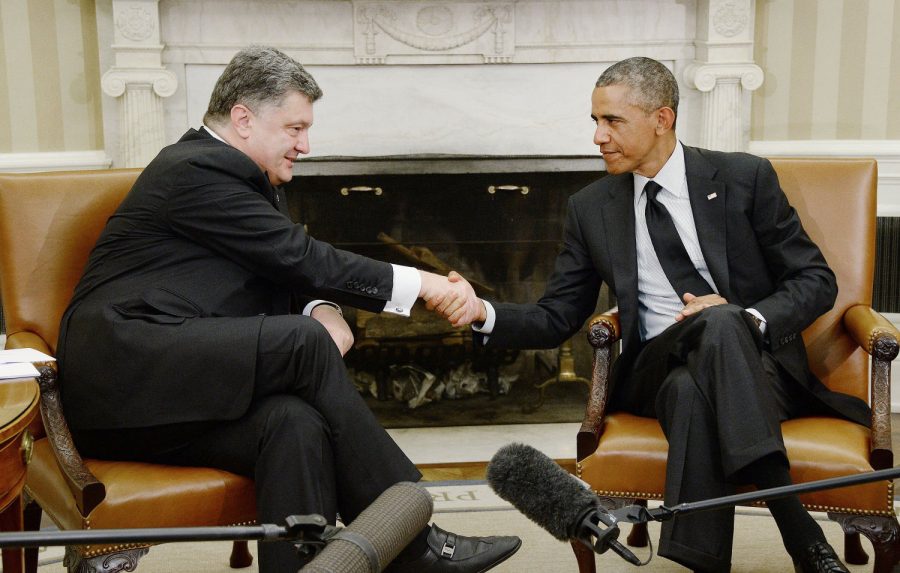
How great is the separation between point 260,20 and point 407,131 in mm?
718

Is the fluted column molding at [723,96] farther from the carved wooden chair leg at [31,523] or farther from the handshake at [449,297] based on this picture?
the carved wooden chair leg at [31,523]

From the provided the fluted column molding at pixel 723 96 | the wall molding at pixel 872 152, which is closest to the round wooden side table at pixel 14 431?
the fluted column molding at pixel 723 96

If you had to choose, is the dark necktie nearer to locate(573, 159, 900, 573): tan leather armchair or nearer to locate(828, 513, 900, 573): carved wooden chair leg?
locate(573, 159, 900, 573): tan leather armchair

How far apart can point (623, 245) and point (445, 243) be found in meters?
1.60

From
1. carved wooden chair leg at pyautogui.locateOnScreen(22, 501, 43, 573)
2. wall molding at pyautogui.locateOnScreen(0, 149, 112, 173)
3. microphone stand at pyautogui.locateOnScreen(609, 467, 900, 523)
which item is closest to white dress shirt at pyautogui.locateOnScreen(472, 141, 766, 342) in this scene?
carved wooden chair leg at pyautogui.locateOnScreen(22, 501, 43, 573)

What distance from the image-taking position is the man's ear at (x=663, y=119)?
261cm

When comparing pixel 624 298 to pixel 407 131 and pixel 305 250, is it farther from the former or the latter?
pixel 407 131

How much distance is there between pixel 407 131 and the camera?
4.03 m

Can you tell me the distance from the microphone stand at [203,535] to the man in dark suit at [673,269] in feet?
4.82

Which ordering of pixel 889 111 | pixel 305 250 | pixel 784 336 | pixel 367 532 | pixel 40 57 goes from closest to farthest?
pixel 367 532 < pixel 305 250 < pixel 784 336 < pixel 40 57 < pixel 889 111

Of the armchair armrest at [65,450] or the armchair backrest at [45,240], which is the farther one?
the armchair backrest at [45,240]

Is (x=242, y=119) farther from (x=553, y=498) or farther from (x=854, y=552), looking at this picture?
(x=854, y=552)

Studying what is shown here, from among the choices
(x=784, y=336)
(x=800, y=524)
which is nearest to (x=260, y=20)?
(x=784, y=336)

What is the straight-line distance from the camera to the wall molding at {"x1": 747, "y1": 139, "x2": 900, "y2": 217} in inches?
161
